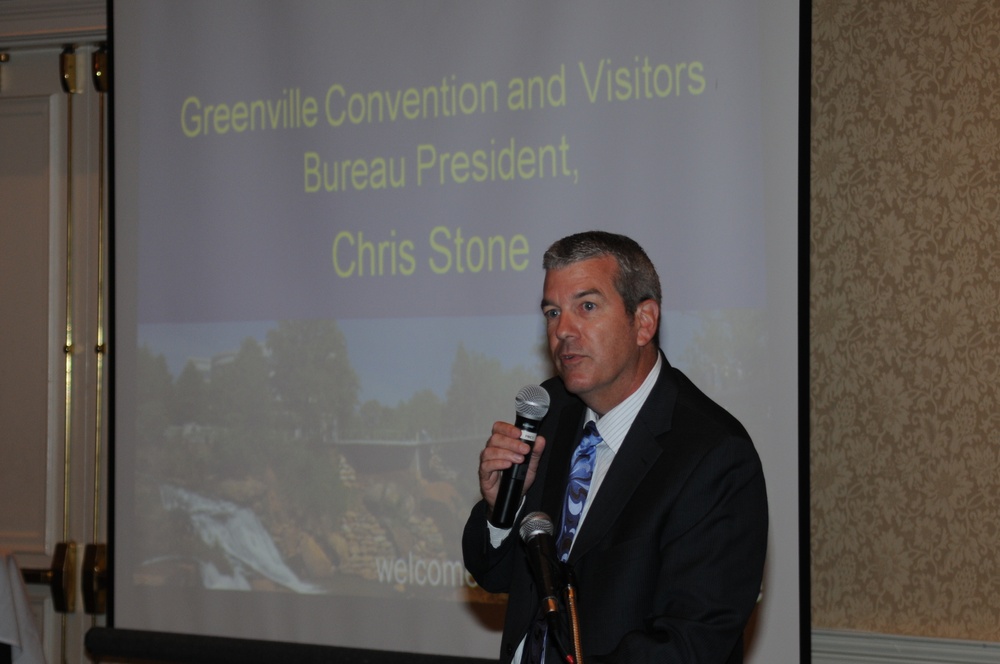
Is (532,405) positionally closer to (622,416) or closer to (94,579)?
(622,416)

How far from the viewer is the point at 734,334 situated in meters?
2.92

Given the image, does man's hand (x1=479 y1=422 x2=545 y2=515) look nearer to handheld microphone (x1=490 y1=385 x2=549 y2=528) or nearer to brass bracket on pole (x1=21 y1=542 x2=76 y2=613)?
handheld microphone (x1=490 y1=385 x2=549 y2=528)

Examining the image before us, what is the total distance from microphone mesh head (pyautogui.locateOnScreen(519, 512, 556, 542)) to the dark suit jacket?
137mm

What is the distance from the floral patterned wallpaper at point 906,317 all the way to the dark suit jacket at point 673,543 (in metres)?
1.43

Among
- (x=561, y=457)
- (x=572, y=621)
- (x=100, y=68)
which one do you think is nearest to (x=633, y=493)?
(x=561, y=457)

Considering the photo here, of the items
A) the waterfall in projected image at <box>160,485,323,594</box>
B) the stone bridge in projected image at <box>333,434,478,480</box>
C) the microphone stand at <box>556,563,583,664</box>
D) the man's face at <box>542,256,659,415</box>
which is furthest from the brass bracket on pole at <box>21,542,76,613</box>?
the microphone stand at <box>556,563,583,664</box>

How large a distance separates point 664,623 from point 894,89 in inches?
85.5

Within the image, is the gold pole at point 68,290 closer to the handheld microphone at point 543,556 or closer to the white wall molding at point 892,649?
the white wall molding at point 892,649

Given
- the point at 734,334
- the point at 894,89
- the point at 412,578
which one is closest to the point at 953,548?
the point at 734,334

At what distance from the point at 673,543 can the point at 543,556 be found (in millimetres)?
271

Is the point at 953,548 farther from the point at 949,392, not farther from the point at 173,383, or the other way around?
the point at 173,383

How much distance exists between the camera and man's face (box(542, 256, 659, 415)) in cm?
184

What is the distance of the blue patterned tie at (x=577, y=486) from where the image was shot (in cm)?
188

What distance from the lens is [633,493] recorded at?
1.78 metres
